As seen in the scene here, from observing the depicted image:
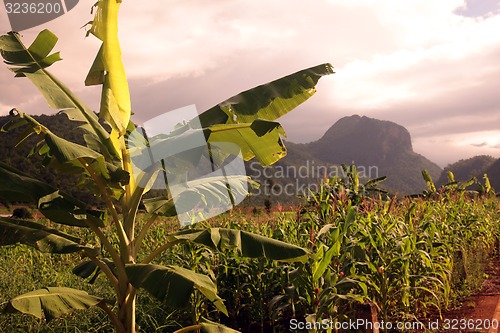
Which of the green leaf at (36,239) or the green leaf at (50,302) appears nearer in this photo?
the green leaf at (50,302)

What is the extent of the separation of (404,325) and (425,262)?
0.83m

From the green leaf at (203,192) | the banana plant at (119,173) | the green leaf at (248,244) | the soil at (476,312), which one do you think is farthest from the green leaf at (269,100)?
the soil at (476,312)

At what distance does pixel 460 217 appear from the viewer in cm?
769

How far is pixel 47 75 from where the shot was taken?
377 cm

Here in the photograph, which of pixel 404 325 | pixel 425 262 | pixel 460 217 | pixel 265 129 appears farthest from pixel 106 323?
pixel 460 217

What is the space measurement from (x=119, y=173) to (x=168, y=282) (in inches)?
31.9

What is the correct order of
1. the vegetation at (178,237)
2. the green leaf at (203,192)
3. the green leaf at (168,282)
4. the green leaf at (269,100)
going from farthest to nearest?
the green leaf at (269,100), the green leaf at (203,192), the vegetation at (178,237), the green leaf at (168,282)

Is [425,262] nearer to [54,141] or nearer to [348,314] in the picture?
[348,314]

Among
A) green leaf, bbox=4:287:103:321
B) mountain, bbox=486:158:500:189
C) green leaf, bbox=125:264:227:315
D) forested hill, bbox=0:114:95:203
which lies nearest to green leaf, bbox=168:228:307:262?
green leaf, bbox=125:264:227:315

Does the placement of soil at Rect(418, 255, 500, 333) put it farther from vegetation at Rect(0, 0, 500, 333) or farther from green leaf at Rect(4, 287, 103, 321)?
green leaf at Rect(4, 287, 103, 321)

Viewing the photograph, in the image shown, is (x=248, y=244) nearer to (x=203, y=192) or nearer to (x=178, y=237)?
(x=178, y=237)

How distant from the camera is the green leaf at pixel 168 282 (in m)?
2.66

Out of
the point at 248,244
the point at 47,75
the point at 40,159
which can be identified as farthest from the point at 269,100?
the point at 40,159

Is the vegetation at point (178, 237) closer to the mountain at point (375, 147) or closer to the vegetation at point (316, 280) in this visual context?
the vegetation at point (316, 280)
